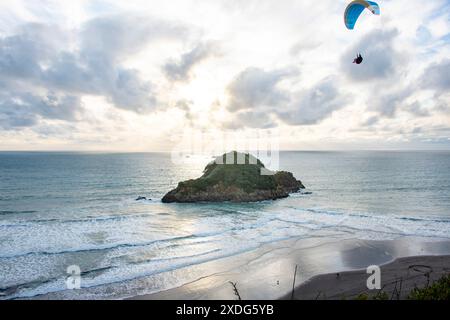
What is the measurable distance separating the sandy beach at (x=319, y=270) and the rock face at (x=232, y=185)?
71.7ft

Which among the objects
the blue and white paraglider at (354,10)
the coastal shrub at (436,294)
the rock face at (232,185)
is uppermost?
the blue and white paraglider at (354,10)

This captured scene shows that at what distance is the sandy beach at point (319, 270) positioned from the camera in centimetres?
1859

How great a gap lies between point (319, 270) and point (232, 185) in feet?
97.9

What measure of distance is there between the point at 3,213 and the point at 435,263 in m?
45.9

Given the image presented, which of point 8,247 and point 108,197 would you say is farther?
point 108,197

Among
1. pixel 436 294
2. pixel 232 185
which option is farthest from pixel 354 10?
pixel 232 185


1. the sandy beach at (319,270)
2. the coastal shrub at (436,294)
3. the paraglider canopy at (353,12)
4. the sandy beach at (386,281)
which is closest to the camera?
A: the coastal shrub at (436,294)

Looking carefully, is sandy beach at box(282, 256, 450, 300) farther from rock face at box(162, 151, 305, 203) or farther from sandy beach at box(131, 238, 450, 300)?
rock face at box(162, 151, 305, 203)

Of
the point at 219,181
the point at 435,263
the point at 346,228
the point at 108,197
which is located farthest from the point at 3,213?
the point at 435,263

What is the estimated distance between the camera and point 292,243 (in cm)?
2838

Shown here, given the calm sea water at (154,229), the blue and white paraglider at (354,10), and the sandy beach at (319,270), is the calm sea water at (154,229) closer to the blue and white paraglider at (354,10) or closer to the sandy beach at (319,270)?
the sandy beach at (319,270)

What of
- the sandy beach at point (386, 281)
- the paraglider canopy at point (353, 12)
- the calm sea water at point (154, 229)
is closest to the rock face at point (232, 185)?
the calm sea water at point (154, 229)

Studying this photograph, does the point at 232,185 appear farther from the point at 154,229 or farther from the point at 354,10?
the point at 354,10

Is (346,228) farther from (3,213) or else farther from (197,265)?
(3,213)
